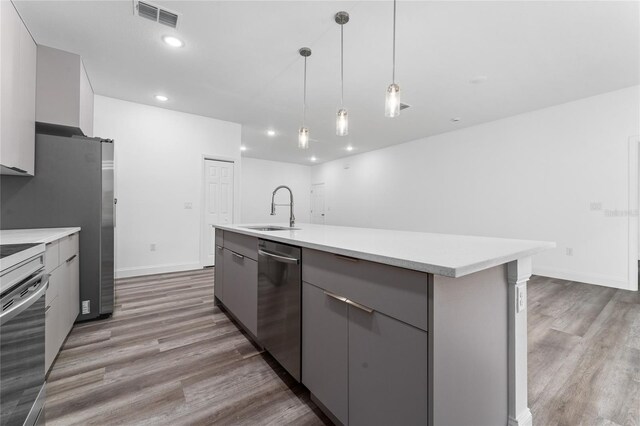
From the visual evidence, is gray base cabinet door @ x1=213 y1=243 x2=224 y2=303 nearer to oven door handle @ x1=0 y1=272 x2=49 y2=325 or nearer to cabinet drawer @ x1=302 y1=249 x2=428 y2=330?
oven door handle @ x1=0 y1=272 x2=49 y2=325

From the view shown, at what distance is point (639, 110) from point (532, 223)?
1896 mm

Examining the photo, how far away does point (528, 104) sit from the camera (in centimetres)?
404

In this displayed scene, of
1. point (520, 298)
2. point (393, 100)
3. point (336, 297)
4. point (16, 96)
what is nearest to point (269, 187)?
point (16, 96)

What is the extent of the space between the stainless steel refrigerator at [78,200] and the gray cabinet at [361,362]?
2191 mm

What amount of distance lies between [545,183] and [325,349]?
476cm

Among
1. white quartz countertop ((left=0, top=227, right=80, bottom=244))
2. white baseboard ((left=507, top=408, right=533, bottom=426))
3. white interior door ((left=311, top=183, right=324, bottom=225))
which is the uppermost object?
white interior door ((left=311, top=183, right=324, bottom=225))

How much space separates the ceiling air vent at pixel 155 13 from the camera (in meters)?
2.16

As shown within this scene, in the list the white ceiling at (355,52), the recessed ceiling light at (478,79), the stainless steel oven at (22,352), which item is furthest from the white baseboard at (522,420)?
the recessed ceiling light at (478,79)

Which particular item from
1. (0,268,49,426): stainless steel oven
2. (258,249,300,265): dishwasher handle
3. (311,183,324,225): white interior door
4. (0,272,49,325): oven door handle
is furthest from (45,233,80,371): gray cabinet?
(311,183,324,225): white interior door

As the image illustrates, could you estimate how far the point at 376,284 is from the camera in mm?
1018

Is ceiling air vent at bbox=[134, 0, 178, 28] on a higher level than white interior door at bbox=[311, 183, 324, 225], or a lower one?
higher

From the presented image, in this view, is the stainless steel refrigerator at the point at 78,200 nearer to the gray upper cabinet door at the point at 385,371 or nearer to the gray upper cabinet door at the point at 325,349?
the gray upper cabinet door at the point at 325,349

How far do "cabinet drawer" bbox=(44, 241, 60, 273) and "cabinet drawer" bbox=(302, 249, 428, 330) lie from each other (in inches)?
62.4

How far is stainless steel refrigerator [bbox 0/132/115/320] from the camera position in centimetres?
214
